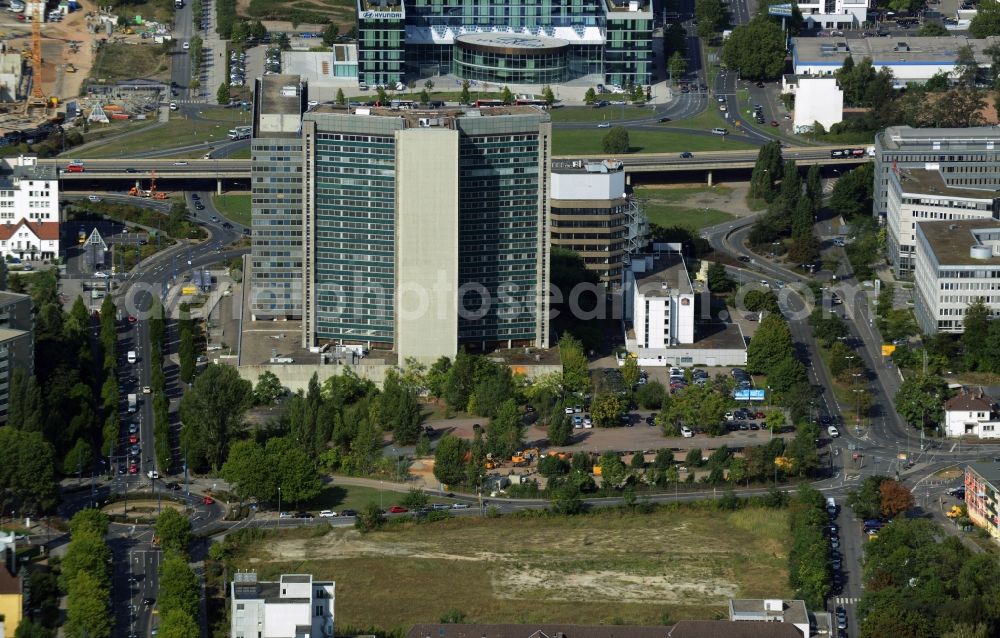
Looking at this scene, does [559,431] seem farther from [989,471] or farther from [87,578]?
[87,578]

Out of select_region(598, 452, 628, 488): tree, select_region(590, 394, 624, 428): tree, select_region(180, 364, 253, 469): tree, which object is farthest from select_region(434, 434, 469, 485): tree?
select_region(180, 364, 253, 469): tree

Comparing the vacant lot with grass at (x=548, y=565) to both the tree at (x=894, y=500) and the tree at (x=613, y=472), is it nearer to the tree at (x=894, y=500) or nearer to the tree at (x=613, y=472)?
the tree at (x=613, y=472)

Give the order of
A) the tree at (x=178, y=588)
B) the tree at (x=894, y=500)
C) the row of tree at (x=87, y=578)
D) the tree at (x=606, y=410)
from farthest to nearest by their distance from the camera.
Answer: the tree at (x=606, y=410) < the tree at (x=894, y=500) < the tree at (x=178, y=588) < the row of tree at (x=87, y=578)

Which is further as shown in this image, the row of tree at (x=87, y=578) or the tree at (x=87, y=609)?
the row of tree at (x=87, y=578)

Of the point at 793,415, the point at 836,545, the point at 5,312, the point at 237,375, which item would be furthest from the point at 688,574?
the point at 5,312

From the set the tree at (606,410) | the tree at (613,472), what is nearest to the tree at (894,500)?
the tree at (613,472)

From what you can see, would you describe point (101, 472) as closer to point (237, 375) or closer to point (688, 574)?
point (237, 375)

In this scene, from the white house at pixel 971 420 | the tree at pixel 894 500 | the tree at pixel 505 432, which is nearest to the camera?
the tree at pixel 894 500
